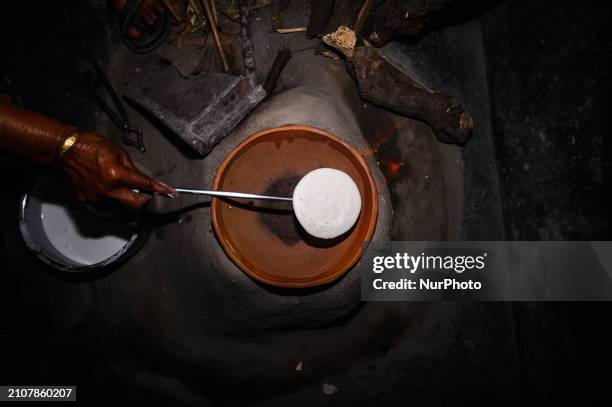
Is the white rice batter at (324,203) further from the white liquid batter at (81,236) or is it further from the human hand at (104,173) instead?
the white liquid batter at (81,236)

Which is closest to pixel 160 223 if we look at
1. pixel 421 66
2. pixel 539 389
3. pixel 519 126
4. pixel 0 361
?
pixel 0 361

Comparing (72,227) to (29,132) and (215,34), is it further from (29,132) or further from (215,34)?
(215,34)

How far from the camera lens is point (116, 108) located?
10.2 feet

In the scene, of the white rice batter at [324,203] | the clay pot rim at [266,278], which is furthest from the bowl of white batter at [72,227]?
the white rice batter at [324,203]

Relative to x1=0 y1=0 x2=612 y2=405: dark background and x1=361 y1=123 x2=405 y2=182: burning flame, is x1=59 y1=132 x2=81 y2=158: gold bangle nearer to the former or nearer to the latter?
x1=0 y1=0 x2=612 y2=405: dark background

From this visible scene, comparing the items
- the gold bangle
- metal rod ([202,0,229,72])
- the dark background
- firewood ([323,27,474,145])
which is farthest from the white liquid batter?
firewood ([323,27,474,145])

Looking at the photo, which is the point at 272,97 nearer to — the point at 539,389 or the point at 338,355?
the point at 338,355

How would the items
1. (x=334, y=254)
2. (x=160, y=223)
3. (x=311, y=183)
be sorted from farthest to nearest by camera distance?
(x=160, y=223) < (x=334, y=254) < (x=311, y=183)

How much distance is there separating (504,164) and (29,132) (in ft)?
10.4

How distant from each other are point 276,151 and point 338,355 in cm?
161

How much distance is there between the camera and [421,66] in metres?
3.16

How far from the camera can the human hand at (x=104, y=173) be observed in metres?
1.83

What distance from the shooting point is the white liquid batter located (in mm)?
2822

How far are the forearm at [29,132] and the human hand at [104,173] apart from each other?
→ 0.09 metres
